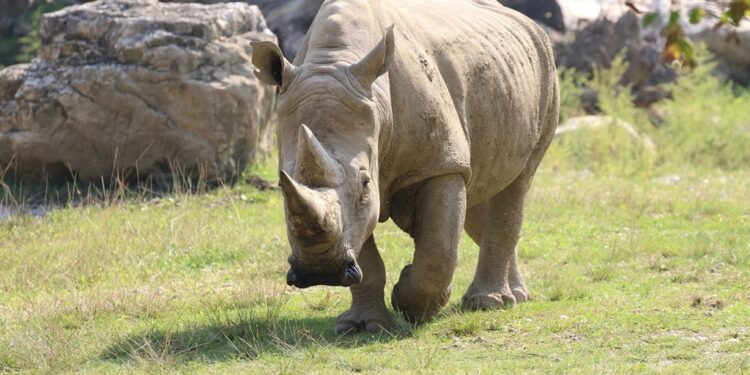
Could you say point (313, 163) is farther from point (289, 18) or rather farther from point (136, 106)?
point (289, 18)

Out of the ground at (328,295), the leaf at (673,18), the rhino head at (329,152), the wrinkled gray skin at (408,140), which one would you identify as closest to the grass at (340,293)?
the ground at (328,295)

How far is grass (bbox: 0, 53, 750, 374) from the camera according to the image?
6398 mm

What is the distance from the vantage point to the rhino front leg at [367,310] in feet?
23.4

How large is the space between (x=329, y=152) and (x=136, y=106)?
23.1 ft

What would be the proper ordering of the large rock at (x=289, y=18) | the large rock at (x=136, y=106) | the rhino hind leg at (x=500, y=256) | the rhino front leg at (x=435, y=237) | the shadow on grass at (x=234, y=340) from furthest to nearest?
the large rock at (x=289, y=18)
the large rock at (x=136, y=106)
the rhino hind leg at (x=500, y=256)
the rhino front leg at (x=435, y=237)
the shadow on grass at (x=234, y=340)

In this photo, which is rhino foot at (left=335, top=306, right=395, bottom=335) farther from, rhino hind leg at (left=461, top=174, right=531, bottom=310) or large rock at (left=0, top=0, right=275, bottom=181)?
large rock at (left=0, top=0, right=275, bottom=181)

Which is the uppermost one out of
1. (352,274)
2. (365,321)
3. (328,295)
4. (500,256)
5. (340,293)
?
(352,274)

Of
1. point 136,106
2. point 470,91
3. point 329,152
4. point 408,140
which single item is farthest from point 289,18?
point 329,152

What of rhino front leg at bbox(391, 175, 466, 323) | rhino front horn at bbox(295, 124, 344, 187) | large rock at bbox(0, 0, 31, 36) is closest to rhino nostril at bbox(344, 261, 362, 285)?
rhino front horn at bbox(295, 124, 344, 187)

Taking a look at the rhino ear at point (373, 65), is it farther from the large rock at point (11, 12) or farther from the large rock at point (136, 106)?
the large rock at point (11, 12)

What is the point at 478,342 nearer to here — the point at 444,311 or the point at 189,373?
the point at 444,311

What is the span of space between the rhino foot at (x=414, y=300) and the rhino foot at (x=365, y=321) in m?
0.09

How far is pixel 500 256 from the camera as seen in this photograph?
827cm

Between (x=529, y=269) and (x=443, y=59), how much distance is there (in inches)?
109
